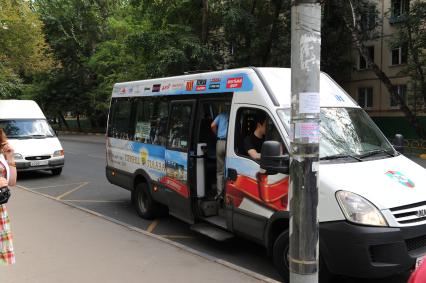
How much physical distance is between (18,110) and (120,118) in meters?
6.68

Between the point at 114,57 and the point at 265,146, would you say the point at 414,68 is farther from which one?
the point at 265,146

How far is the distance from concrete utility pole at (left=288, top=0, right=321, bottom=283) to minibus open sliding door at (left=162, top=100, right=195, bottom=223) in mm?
3503

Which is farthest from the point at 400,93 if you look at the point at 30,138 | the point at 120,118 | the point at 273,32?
the point at 120,118

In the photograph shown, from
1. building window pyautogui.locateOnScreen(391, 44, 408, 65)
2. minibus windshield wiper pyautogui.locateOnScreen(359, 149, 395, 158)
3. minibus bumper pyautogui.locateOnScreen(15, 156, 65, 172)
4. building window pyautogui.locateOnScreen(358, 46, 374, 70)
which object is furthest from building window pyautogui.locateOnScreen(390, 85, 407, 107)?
minibus windshield wiper pyautogui.locateOnScreen(359, 149, 395, 158)

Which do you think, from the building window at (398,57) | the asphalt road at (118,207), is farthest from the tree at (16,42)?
the building window at (398,57)

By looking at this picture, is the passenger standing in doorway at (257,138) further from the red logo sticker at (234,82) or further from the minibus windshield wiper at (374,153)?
the minibus windshield wiper at (374,153)

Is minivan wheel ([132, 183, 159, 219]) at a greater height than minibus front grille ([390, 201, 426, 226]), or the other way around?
minibus front grille ([390, 201, 426, 226])

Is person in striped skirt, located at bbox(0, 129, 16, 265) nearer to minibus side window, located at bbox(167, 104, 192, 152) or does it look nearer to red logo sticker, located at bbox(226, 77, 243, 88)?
red logo sticker, located at bbox(226, 77, 243, 88)

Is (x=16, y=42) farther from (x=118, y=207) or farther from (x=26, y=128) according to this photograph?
(x=118, y=207)

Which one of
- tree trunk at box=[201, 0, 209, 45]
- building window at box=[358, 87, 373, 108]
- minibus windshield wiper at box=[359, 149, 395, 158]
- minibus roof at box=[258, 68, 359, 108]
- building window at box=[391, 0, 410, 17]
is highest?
building window at box=[391, 0, 410, 17]

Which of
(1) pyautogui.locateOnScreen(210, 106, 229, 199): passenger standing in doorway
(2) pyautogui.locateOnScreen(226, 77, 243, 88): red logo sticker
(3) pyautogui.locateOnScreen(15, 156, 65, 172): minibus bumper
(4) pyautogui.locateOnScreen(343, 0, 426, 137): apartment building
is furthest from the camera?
Answer: (4) pyautogui.locateOnScreen(343, 0, 426, 137): apartment building

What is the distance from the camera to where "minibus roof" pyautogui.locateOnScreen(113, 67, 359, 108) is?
566 cm

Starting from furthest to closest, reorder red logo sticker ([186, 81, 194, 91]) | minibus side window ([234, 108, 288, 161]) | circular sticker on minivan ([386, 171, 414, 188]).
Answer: red logo sticker ([186, 81, 194, 91])
minibus side window ([234, 108, 288, 161])
circular sticker on minivan ([386, 171, 414, 188])

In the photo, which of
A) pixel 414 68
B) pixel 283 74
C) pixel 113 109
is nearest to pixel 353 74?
pixel 414 68
